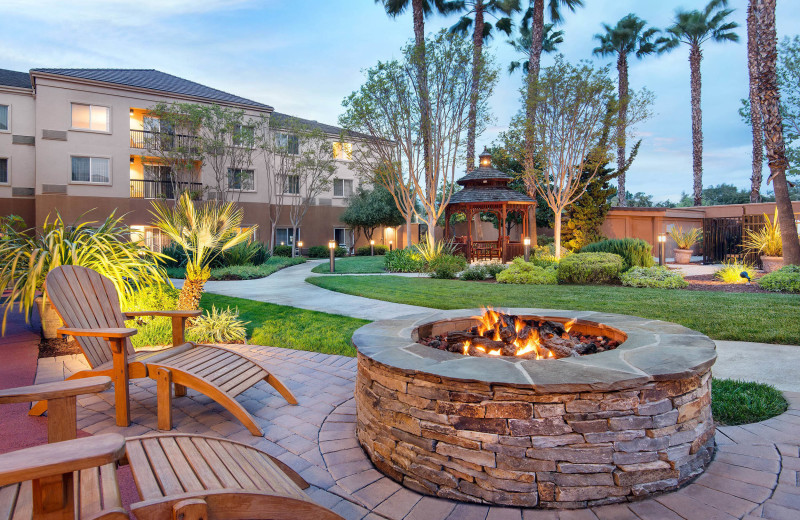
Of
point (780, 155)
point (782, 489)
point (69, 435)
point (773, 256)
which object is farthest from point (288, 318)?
point (773, 256)

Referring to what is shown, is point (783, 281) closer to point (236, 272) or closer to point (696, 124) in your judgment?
point (236, 272)

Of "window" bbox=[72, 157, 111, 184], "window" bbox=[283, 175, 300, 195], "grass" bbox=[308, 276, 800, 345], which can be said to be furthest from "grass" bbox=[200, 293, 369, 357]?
"window" bbox=[283, 175, 300, 195]

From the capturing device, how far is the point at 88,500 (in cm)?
149

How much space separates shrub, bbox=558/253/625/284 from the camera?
36.3ft

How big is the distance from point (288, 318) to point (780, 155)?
41.0ft

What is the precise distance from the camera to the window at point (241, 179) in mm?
22750

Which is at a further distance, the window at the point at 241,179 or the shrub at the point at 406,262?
the window at the point at 241,179

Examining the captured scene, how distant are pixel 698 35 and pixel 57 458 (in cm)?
3166

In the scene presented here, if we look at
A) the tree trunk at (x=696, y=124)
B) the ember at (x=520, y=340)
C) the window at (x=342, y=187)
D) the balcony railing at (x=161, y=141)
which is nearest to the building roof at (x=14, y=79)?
the balcony railing at (x=161, y=141)

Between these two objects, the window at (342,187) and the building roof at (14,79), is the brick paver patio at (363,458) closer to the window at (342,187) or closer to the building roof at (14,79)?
the building roof at (14,79)

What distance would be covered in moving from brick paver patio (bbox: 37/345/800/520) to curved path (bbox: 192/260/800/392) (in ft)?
2.12

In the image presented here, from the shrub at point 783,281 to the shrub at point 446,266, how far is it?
7.38 m

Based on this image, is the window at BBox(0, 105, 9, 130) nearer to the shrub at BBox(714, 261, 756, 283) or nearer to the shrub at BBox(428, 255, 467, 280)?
the shrub at BBox(428, 255, 467, 280)

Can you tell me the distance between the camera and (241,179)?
890 inches
